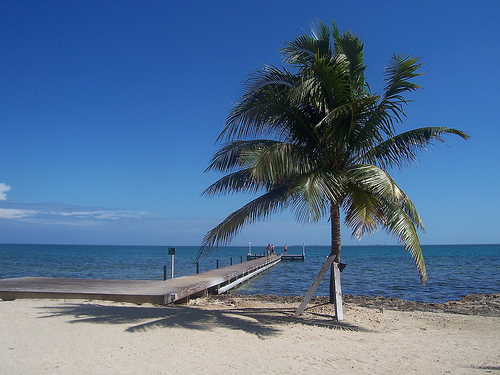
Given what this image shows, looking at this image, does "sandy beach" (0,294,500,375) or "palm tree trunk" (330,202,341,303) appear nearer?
"sandy beach" (0,294,500,375)

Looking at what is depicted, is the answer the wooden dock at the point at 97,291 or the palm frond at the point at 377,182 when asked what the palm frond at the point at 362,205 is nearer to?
the palm frond at the point at 377,182

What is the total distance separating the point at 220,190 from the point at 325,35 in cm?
426

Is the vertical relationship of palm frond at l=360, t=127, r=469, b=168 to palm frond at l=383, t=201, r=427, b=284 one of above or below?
above

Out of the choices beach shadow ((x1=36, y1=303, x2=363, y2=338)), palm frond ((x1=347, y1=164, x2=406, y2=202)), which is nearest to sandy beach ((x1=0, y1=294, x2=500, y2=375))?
beach shadow ((x1=36, y1=303, x2=363, y2=338))

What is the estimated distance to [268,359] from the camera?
5773mm

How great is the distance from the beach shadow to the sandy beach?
0.8 inches

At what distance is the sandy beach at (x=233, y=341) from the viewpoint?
5.39 m

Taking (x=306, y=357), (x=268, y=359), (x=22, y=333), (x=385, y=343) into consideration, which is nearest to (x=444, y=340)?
(x=385, y=343)

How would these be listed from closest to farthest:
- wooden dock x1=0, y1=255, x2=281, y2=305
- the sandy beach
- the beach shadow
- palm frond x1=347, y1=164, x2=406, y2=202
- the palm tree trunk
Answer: the sandy beach < palm frond x1=347, y1=164, x2=406, y2=202 < the beach shadow < the palm tree trunk < wooden dock x1=0, y1=255, x2=281, y2=305

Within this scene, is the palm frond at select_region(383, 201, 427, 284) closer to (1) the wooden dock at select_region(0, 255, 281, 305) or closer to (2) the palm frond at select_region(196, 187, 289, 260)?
(2) the palm frond at select_region(196, 187, 289, 260)

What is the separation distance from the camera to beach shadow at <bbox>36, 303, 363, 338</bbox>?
770 cm

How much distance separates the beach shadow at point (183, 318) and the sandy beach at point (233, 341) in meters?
0.02

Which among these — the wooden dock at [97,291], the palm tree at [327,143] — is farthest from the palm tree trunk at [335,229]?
the wooden dock at [97,291]

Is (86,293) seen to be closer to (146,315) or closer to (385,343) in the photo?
(146,315)
